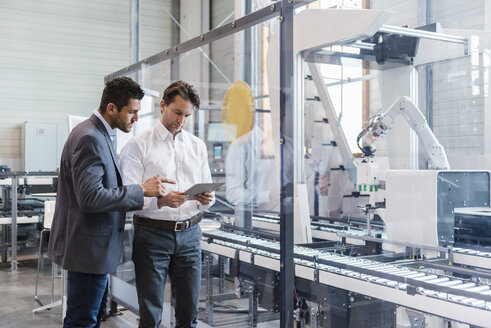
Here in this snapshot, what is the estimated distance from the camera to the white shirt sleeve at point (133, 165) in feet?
8.54

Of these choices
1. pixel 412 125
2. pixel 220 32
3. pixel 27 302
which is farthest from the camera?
pixel 27 302

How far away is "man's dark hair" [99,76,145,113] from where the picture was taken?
2.37 m

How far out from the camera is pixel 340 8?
346 centimetres

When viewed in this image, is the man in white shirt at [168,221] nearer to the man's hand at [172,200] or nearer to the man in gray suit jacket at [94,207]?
the man's hand at [172,200]

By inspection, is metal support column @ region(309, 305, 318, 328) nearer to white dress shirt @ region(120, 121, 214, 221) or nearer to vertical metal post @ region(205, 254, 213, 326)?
white dress shirt @ region(120, 121, 214, 221)

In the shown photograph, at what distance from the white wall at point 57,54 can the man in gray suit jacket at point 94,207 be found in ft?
24.6

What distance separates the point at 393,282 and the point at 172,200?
1.04 meters

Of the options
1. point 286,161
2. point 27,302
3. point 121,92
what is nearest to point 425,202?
point 286,161

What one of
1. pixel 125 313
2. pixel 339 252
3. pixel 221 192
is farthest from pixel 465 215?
pixel 125 313

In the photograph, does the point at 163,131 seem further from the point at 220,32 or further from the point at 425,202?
the point at 425,202

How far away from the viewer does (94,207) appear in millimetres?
2236

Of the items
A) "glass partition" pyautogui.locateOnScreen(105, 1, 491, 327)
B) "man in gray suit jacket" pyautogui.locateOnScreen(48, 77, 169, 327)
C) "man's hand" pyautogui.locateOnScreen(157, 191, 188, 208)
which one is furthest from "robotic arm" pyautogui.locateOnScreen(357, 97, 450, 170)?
"man in gray suit jacket" pyautogui.locateOnScreen(48, 77, 169, 327)

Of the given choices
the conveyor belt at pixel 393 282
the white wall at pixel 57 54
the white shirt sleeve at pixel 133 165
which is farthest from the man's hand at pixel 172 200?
the white wall at pixel 57 54

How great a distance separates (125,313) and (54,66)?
6.69m
